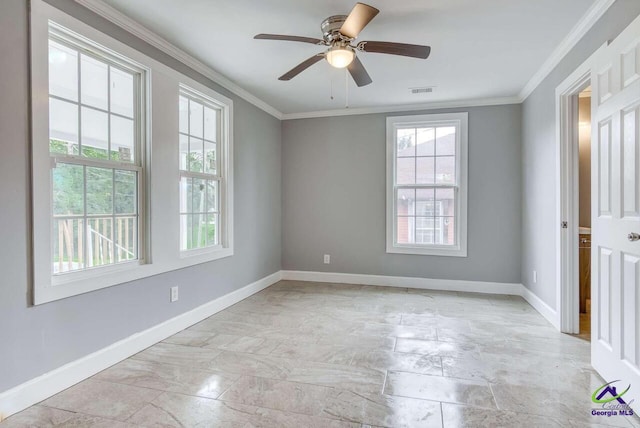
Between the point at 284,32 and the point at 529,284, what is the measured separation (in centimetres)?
375

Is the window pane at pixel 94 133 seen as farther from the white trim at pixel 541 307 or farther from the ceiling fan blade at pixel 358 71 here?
the white trim at pixel 541 307

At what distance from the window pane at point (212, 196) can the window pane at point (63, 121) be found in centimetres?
147

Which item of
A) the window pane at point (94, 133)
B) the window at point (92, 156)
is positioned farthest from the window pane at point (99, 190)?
the window pane at point (94, 133)

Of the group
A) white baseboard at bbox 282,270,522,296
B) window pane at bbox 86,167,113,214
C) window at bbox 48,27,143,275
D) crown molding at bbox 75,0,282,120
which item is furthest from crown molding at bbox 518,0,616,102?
window pane at bbox 86,167,113,214

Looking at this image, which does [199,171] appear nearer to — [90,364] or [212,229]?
[212,229]

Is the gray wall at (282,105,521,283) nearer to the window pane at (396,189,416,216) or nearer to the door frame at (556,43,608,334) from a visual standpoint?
the window pane at (396,189,416,216)

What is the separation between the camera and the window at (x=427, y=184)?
4559 millimetres

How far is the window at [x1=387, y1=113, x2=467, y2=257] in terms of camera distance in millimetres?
4559

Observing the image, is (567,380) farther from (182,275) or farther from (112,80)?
(112,80)

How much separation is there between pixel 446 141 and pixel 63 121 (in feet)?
13.5

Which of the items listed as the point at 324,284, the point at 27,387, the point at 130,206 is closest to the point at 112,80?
the point at 130,206

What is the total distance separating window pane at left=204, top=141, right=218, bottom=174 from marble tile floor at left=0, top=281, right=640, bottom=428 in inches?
60.4

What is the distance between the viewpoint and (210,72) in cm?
346

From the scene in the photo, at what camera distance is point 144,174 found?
2799 mm
